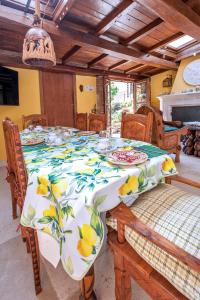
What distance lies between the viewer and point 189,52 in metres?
4.46

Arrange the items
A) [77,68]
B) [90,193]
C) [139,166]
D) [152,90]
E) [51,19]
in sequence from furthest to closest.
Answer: [152,90], [77,68], [51,19], [139,166], [90,193]

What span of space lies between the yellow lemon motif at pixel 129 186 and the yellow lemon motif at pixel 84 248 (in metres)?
0.25

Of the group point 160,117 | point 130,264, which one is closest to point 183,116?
point 160,117

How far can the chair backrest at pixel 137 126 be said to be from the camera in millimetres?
1618


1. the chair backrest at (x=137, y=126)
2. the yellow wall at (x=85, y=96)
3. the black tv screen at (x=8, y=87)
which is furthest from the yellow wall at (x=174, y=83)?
the black tv screen at (x=8, y=87)

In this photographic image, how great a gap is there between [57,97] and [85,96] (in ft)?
2.82

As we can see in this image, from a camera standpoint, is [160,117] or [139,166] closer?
[139,166]

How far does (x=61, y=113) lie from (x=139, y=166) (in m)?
3.98

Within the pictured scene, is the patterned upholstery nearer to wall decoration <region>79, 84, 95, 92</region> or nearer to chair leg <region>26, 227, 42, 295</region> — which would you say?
chair leg <region>26, 227, 42, 295</region>

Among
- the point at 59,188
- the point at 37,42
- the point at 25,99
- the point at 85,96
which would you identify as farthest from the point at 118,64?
the point at 59,188

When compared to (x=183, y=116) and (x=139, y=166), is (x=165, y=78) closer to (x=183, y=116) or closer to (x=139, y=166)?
(x=183, y=116)

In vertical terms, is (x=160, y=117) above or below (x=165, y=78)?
below

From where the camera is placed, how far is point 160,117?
9.13 ft

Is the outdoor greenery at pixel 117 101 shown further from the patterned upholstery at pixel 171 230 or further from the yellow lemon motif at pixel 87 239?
the yellow lemon motif at pixel 87 239
